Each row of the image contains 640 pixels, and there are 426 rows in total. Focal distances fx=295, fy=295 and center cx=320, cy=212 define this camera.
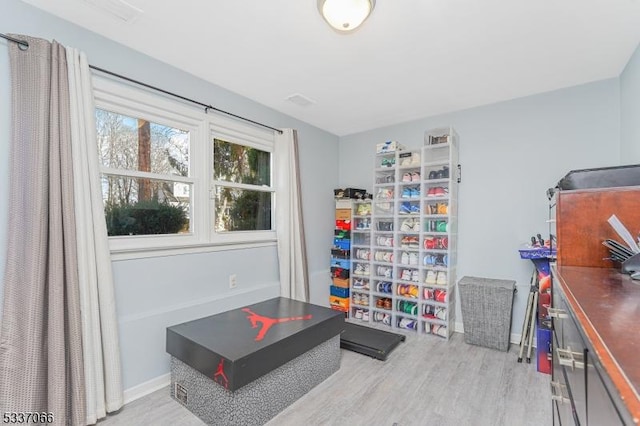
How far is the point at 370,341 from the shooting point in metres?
2.83

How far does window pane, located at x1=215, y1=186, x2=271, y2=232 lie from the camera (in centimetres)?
283

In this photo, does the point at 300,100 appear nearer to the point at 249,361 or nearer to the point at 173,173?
the point at 173,173

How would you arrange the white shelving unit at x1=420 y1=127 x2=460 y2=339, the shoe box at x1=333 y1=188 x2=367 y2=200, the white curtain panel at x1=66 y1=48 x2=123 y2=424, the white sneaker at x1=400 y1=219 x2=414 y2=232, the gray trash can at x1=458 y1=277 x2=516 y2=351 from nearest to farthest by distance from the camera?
1. the white curtain panel at x1=66 y1=48 x2=123 y2=424
2. the gray trash can at x1=458 y1=277 x2=516 y2=351
3. the white shelving unit at x1=420 y1=127 x2=460 y2=339
4. the white sneaker at x1=400 y1=219 x2=414 y2=232
5. the shoe box at x1=333 y1=188 x2=367 y2=200

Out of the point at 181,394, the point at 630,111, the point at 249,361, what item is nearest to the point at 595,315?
the point at 249,361

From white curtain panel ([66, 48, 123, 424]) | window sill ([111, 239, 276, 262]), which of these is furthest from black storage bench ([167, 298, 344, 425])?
window sill ([111, 239, 276, 262])

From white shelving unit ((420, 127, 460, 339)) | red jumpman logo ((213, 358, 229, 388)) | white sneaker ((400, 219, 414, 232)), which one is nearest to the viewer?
red jumpman logo ((213, 358, 229, 388))

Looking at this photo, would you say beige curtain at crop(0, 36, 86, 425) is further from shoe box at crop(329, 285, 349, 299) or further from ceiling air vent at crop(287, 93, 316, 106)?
shoe box at crop(329, 285, 349, 299)

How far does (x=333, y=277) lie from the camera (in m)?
3.97

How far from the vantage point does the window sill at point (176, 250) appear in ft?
6.79

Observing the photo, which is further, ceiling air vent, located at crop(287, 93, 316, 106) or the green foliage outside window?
ceiling air vent, located at crop(287, 93, 316, 106)

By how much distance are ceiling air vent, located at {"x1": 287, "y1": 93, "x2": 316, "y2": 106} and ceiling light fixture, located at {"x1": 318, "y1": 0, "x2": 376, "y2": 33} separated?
4.20 feet

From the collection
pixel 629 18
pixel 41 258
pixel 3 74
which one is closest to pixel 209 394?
pixel 41 258

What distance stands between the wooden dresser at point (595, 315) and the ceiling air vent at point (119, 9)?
2468 millimetres

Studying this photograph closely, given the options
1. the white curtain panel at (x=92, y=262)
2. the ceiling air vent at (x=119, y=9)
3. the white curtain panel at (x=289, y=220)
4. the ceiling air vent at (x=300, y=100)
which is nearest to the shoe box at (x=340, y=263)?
the white curtain panel at (x=289, y=220)
